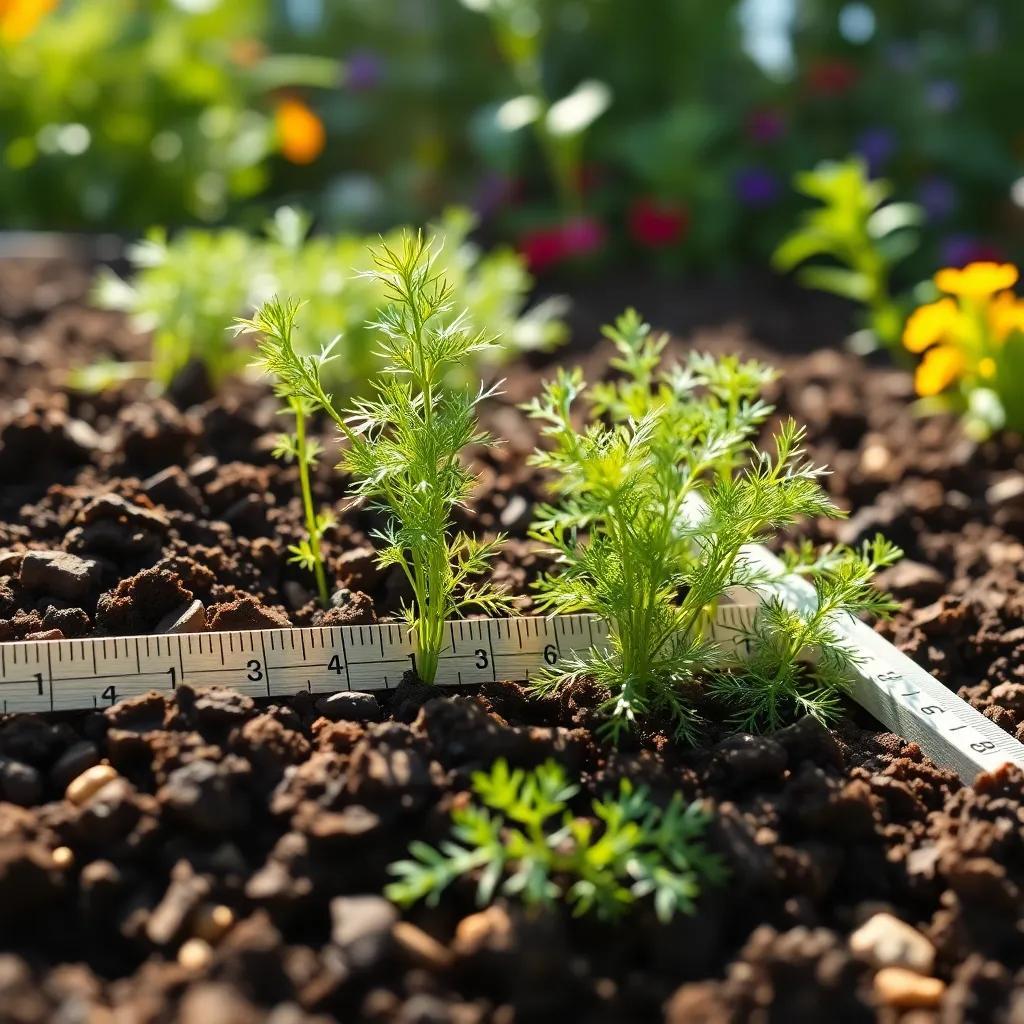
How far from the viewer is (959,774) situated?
6.27 ft

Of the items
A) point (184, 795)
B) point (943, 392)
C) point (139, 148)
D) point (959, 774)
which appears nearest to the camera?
point (184, 795)

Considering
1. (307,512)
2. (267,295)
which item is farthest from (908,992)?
(267,295)

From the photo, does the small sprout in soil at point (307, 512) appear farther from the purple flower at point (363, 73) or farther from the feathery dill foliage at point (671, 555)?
the purple flower at point (363, 73)

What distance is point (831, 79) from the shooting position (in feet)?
18.4

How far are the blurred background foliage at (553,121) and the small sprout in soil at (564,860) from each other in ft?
12.6

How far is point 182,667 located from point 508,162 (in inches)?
149

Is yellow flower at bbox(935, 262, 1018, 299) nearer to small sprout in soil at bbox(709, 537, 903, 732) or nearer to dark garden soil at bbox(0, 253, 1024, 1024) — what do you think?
dark garden soil at bbox(0, 253, 1024, 1024)

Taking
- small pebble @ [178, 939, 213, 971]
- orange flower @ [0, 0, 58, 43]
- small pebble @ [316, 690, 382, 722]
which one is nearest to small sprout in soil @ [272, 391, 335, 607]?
small pebble @ [316, 690, 382, 722]

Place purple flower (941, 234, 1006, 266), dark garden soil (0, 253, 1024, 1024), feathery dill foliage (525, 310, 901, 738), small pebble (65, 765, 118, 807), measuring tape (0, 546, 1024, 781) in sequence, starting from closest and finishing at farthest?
dark garden soil (0, 253, 1024, 1024) < small pebble (65, 765, 118, 807) < feathery dill foliage (525, 310, 901, 738) < measuring tape (0, 546, 1024, 781) < purple flower (941, 234, 1006, 266)

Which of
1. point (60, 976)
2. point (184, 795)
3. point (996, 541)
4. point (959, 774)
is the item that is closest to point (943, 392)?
point (996, 541)

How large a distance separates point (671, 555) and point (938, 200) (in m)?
3.89

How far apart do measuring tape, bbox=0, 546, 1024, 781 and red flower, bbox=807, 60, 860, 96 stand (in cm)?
420

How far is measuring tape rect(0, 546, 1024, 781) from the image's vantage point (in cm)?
191

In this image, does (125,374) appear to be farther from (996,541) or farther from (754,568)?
(996,541)
